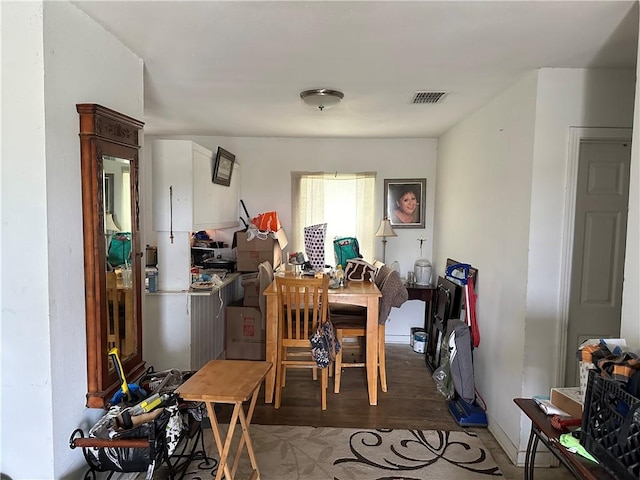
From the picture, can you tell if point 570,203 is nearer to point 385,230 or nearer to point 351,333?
point 351,333

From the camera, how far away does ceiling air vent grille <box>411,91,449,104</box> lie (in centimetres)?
294

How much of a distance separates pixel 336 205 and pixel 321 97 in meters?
2.11

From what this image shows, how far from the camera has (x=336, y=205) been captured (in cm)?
490

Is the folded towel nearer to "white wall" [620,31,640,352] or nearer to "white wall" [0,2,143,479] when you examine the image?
"white wall" [620,31,640,352]

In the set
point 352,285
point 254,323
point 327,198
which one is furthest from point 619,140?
point 254,323

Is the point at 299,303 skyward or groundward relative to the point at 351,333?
skyward

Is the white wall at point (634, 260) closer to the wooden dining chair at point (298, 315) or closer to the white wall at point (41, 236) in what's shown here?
the wooden dining chair at point (298, 315)

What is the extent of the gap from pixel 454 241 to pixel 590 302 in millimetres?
1532

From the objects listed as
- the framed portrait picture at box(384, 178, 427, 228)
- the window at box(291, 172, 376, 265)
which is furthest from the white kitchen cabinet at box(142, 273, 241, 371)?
the framed portrait picture at box(384, 178, 427, 228)

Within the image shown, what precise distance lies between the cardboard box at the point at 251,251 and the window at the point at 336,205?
0.58 metres

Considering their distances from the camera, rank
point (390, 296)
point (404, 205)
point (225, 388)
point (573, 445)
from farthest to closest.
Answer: point (404, 205), point (390, 296), point (225, 388), point (573, 445)

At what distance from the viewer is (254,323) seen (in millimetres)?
4125

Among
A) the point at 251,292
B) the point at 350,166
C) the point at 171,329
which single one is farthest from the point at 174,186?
the point at 350,166

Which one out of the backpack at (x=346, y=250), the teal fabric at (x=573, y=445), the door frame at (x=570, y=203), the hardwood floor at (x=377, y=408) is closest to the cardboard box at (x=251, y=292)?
the hardwood floor at (x=377, y=408)
